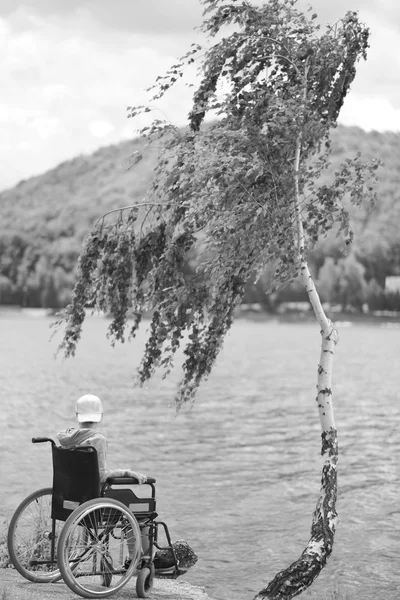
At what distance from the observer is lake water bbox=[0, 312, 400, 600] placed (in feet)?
50.7

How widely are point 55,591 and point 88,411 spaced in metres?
1.67

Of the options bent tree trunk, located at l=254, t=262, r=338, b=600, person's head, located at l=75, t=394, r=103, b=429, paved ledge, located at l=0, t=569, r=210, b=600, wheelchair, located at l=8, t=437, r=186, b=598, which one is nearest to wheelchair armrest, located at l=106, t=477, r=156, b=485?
wheelchair, located at l=8, t=437, r=186, b=598

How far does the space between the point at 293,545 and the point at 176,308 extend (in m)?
8.32

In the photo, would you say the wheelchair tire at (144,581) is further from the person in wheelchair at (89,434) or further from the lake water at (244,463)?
the lake water at (244,463)

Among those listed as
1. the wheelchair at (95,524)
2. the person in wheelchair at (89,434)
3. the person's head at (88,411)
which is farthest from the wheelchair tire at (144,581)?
the person's head at (88,411)

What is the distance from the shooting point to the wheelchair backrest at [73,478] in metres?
7.75

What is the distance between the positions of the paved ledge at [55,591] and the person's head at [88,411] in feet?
4.88

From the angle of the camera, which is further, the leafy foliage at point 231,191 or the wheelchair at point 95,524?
the leafy foliage at point 231,191

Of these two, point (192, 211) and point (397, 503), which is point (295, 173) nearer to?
point (192, 211)

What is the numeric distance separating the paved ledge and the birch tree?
0.88m

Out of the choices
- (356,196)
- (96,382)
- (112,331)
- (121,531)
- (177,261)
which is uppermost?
(356,196)

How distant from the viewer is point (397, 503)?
21.8 metres

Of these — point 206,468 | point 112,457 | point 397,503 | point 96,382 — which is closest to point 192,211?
point 397,503

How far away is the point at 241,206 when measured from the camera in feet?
30.3
